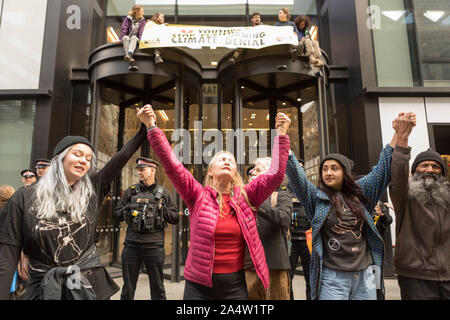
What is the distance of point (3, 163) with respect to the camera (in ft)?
21.3

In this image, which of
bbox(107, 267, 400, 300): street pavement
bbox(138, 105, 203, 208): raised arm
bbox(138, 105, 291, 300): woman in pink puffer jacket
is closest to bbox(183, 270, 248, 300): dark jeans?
bbox(138, 105, 291, 300): woman in pink puffer jacket

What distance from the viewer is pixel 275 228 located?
306 cm

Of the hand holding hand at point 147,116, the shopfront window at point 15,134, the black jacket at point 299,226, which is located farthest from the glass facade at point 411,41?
the shopfront window at point 15,134

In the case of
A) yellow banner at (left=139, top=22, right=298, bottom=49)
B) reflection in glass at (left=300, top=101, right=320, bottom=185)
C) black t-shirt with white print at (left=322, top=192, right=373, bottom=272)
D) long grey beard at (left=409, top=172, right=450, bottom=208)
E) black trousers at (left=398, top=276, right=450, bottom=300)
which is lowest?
black trousers at (left=398, top=276, right=450, bottom=300)

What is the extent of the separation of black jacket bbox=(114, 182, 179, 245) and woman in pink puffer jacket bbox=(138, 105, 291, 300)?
6.42 ft

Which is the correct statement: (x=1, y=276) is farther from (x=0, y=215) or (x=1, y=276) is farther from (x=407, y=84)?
(x=407, y=84)

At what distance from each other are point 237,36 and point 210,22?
10.8ft

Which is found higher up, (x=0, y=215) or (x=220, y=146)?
(x=220, y=146)

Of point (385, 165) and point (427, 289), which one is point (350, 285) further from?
point (385, 165)

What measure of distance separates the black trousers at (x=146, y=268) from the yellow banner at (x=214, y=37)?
4.23 m

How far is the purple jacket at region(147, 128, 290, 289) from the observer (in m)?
2.00

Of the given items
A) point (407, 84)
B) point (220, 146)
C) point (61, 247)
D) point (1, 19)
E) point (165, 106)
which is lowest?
point (61, 247)

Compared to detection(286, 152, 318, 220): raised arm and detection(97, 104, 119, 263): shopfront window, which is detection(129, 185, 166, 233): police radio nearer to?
detection(286, 152, 318, 220): raised arm

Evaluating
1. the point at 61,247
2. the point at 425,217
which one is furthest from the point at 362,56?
the point at 61,247
